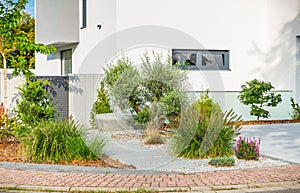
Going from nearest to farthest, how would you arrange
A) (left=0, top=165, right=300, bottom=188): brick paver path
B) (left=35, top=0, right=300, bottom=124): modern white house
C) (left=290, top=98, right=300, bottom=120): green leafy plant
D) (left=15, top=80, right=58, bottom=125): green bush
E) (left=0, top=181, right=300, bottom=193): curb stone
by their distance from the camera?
1. (left=0, top=181, right=300, bottom=193): curb stone
2. (left=0, top=165, right=300, bottom=188): brick paver path
3. (left=15, top=80, right=58, bottom=125): green bush
4. (left=35, top=0, right=300, bottom=124): modern white house
5. (left=290, top=98, right=300, bottom=120): green leafy plant

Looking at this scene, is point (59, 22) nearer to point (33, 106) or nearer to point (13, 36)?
point (13, 36)

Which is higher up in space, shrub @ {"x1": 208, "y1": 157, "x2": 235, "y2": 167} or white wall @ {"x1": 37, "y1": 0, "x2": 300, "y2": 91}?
white wall @ {"x1": 37, "y1": 0, "x2": 300, "y2": 91}

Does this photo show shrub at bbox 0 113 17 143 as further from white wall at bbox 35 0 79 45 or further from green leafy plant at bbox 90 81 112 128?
white wall at bbox 35 0 79 45

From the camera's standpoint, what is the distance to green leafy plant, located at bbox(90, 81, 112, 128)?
16.3 metres

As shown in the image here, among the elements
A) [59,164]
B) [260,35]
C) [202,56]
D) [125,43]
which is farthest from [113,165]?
[260,35]

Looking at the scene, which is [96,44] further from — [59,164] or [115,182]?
[115,182]

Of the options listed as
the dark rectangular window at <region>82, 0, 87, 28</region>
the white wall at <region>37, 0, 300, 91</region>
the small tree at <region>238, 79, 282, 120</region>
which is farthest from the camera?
the dark rectangular window at <region>82, 0, 87, 28</region>

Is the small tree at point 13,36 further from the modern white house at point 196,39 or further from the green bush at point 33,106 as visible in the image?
the modern white house at point 196,39

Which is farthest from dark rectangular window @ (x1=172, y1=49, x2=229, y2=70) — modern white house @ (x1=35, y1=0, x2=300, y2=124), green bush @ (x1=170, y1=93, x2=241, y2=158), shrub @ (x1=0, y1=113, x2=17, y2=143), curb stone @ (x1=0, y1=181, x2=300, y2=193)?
curb stone @ (x1=0, y1=181, x2=300, y2=193)

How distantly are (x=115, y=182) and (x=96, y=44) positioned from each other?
410 inches

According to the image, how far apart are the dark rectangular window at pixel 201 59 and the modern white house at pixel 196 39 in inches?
1.5

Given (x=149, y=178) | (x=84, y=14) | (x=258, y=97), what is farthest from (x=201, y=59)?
(x=149, y=178)

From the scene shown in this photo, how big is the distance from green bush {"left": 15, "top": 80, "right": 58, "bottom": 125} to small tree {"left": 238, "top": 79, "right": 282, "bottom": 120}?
7700 mm

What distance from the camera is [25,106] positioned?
13062 millimetres
